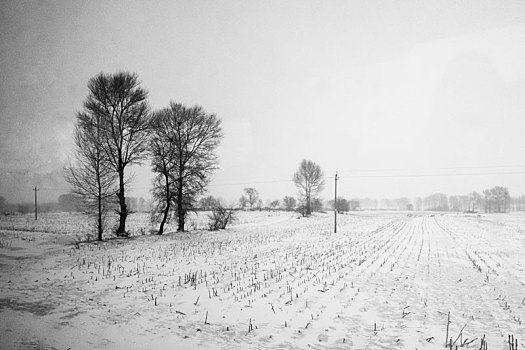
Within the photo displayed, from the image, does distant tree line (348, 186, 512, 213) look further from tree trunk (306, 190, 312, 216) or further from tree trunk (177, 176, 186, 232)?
tree trunk (177, 176, 186, 232)

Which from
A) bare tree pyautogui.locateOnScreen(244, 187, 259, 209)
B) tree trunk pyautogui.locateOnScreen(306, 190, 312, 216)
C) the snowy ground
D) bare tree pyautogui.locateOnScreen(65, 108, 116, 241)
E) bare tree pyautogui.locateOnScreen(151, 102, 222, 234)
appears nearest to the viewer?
the snowy ground

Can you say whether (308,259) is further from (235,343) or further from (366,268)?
(235,343)

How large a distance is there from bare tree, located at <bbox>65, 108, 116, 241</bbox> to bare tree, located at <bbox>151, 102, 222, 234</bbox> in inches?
189

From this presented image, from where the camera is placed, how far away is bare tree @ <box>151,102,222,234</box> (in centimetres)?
2353

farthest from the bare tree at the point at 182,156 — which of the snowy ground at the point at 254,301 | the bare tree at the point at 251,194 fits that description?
the bare tree at the point at 251,194

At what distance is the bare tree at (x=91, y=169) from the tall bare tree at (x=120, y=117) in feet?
1.26

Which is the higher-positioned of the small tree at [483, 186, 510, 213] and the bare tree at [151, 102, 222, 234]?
the bare tree at [151, 102, 222, 234]

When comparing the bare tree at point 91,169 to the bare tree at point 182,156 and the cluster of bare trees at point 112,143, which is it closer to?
the cluster of bare trees at point 112,143

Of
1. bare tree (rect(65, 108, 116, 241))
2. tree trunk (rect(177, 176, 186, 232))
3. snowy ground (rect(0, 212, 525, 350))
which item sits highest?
bare tree (rect(65, 108, 116, 241))

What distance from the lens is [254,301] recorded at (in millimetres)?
7270

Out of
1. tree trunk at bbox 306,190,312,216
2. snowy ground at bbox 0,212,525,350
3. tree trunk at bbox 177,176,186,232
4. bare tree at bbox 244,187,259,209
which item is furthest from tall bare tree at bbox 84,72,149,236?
bare tree at bbox 244,187,259,209

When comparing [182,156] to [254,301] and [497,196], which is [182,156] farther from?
[497,196]

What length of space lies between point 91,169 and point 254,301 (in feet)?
53.5

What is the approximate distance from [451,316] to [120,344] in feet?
24.2
